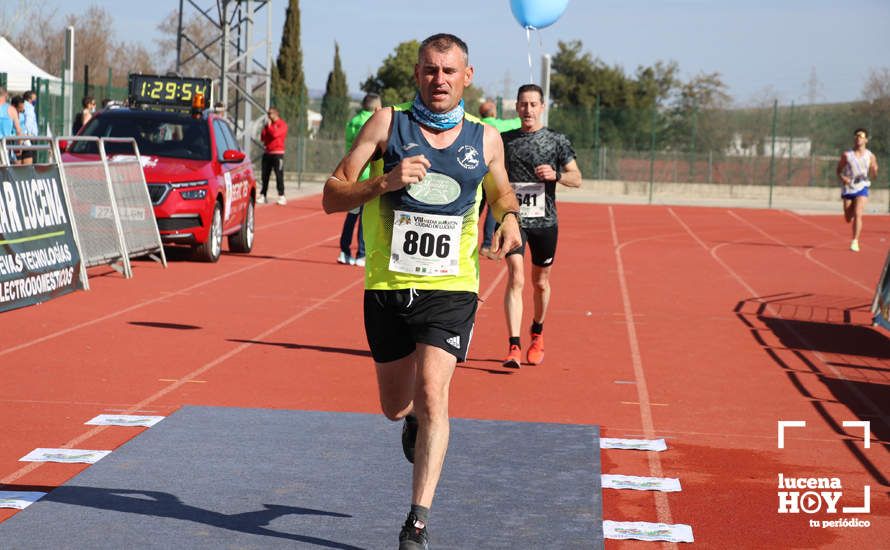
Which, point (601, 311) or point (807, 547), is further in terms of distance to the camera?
point (601, 311)

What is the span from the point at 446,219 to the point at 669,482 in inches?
80.2

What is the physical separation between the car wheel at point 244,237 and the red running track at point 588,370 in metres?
0.38

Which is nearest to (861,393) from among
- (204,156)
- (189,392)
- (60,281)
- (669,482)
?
(669,482)

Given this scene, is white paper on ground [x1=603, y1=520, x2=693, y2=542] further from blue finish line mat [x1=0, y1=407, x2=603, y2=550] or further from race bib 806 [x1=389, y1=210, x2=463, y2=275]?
race bib 806 [x1=389, y1=210, x2=463, y2=275]

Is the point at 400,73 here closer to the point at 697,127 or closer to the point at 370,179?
the point at 697,127

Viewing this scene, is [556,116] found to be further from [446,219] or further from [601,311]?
[446,219]

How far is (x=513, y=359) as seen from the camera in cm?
996

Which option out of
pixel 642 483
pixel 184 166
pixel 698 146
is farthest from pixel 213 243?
pixel 698 146

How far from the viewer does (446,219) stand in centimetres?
548

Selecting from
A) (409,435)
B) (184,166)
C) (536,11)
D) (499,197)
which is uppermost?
(536,11)

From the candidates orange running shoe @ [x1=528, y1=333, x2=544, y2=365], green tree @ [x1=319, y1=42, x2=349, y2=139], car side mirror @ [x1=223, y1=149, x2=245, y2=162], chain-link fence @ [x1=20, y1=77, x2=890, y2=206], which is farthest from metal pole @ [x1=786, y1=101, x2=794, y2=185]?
orange running shoe @ [x1=528, y1=333, x2=544, y2=365]

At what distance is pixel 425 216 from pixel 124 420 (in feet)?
9.78

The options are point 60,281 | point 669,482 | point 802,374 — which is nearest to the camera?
point 669,482

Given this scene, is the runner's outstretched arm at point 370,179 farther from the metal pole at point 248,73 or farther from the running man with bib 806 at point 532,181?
the metal pole at point 248,73
